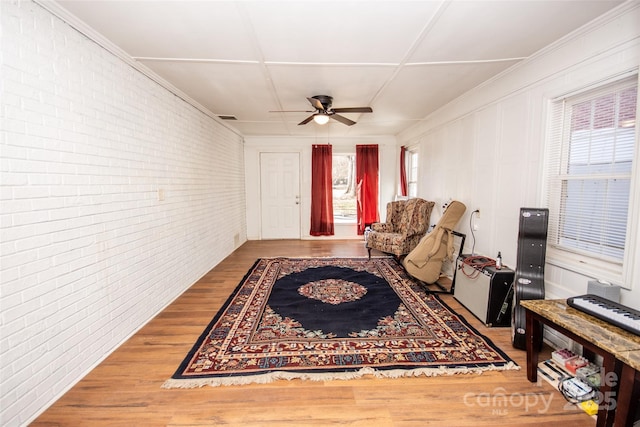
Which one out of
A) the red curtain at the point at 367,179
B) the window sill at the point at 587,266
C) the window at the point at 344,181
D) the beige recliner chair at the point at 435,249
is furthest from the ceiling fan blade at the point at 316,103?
the window at the point at 344,181

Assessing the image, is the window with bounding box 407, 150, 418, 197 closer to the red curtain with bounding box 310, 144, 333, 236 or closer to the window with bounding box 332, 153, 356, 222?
the window with bounding box 332, 153, 356, 222

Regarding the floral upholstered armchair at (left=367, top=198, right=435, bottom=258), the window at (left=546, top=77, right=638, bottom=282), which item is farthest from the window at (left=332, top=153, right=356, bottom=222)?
the window at (left=546, top=77, right=638, bottom=282)

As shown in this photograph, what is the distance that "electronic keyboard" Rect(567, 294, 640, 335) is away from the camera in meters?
1.36

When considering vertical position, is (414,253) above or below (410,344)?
above

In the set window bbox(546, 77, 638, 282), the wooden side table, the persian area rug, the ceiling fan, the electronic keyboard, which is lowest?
the persian area rug

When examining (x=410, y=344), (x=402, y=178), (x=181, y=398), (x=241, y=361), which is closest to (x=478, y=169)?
(x=410, y=344)

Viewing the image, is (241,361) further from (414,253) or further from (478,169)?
(478,169)

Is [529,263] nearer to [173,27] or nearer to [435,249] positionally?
[435,249]

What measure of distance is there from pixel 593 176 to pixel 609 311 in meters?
0.95

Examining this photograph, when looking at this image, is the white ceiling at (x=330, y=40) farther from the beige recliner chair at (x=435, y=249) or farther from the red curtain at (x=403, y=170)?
the red curtain at (x=403, y=170)

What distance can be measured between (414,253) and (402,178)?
258cm

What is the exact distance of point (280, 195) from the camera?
20.1 feet

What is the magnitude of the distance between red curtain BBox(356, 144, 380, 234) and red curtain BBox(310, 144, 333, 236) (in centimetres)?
64

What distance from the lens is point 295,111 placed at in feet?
12.6
